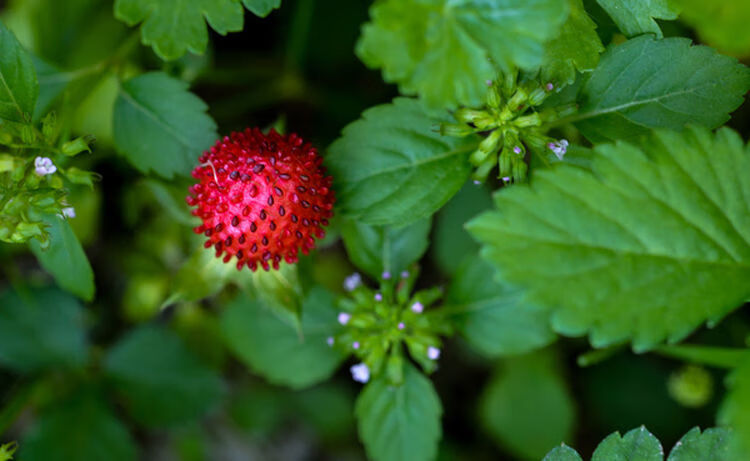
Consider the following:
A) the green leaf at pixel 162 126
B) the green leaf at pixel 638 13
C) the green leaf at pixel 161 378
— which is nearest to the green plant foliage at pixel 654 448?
the green leaf at pixel 638 13

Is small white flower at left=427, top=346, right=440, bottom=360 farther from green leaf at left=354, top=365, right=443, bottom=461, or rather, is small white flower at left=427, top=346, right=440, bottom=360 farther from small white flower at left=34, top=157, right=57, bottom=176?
small white flower at left=34, top=157, right=57, bottom=176

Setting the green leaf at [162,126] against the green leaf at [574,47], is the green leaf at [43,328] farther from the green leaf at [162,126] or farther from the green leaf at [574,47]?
the green leaf at [574,47]

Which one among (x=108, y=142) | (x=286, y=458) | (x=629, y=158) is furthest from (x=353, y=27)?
(x=286, y=458)

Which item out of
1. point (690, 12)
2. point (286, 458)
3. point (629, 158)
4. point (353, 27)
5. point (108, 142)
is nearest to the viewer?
point (629, 158)

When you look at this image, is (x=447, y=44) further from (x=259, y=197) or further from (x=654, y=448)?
(x=654, y=448)

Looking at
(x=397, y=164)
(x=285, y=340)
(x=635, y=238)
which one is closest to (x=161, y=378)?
(x=285, y=340)

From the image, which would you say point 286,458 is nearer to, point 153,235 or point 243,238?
point 153,235

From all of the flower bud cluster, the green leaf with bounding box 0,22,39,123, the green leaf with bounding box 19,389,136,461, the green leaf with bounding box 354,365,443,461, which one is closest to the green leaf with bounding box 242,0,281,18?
the green leaf with bounding box 0,22,39,123
